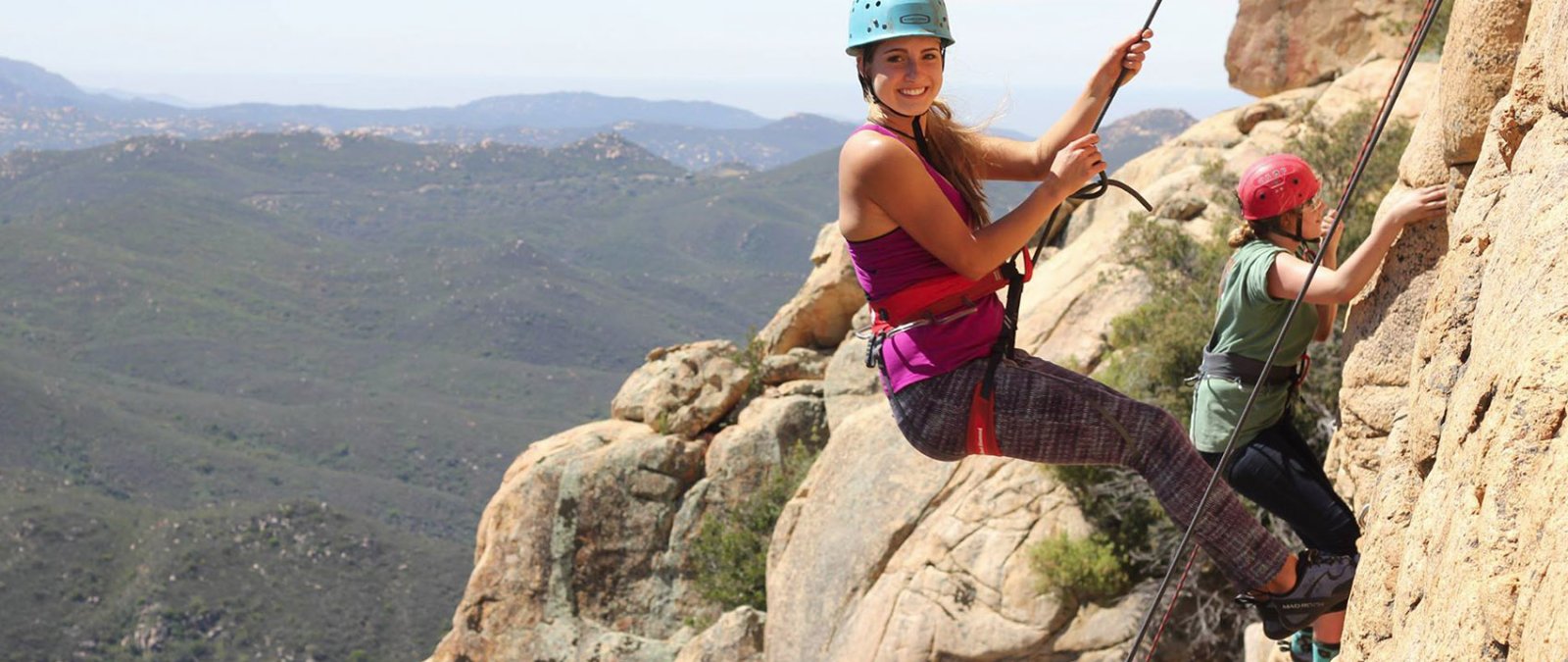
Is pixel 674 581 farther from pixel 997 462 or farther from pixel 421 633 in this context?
pixel 421 633

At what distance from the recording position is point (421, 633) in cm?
11862

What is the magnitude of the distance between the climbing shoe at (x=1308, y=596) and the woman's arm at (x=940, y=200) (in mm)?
1772

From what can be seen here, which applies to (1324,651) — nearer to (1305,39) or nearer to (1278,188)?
(1278,188)

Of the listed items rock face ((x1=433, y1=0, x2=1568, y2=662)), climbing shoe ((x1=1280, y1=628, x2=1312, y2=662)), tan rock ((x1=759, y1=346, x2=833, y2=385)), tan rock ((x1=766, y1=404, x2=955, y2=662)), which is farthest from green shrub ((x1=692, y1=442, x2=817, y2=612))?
climbing shoe ((x1=1280, y1=628, x2=1312, y2=662))

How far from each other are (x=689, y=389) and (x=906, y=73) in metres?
20.3

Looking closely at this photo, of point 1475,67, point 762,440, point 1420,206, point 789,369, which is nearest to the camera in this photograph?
point 1475,67

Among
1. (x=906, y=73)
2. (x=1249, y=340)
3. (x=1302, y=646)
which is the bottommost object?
(x=1302, y=646)

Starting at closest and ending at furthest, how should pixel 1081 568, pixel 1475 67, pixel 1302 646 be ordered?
pixel 1475 67 → pixel 1302 646 → pixel 1081 568

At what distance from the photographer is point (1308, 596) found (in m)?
5.48

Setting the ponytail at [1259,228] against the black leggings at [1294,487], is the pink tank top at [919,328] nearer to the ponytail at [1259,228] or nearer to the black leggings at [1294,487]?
the ponytail at [1259,228]

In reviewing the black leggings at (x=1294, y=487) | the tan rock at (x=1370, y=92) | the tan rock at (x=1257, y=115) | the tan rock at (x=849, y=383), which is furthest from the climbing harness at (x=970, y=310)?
the tan rock at (x=1257, y=115)

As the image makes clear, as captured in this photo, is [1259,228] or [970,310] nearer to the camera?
[970,310]

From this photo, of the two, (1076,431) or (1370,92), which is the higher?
(1370,92)

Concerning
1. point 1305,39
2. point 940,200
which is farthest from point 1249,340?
point 1305,39
